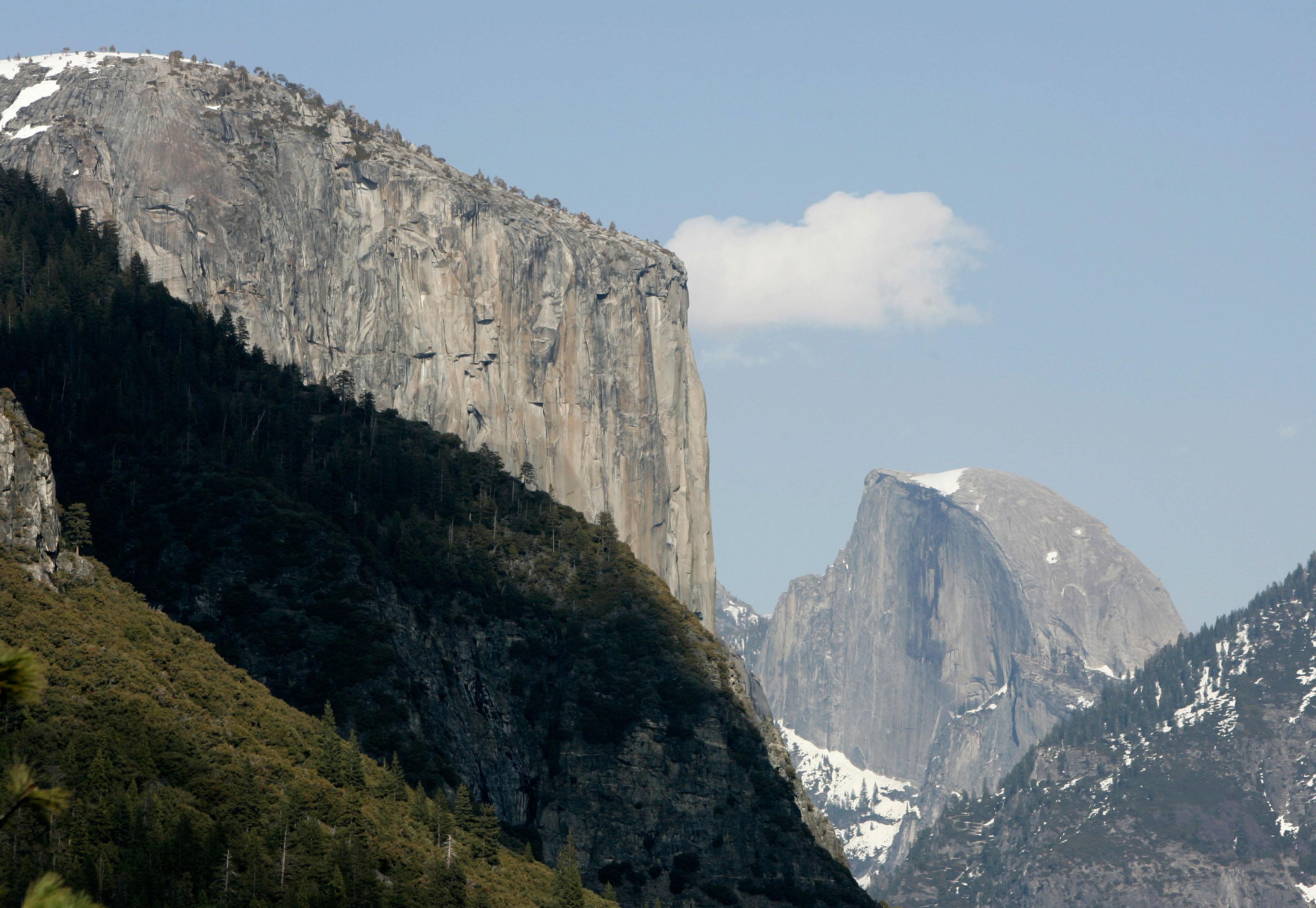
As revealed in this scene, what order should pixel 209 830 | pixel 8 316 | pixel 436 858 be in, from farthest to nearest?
pixel 8 316 < pixel 436 858 < pixel 209 830

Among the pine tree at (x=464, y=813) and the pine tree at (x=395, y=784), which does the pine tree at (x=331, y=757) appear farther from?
the pine tree at (x=464, y=813)

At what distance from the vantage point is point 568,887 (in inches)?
5389

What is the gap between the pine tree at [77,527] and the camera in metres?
144

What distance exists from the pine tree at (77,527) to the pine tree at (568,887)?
5129cm

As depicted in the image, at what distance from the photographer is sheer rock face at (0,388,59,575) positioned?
132375 millimetres

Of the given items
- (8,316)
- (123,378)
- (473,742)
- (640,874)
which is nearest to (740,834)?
(640,874)

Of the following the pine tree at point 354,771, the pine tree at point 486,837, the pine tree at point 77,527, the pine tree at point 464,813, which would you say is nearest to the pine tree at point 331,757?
the pine tree at point 354,771

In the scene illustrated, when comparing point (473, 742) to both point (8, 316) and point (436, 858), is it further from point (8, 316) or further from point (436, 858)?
point (8, 316)

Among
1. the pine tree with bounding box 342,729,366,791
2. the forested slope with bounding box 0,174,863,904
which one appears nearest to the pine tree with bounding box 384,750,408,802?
the pine tree with bounding box 342,729,366,791

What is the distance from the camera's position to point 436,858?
125188 millimetres

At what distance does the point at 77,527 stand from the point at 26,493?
8864 mm

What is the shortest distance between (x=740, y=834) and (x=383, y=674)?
44.2 metres

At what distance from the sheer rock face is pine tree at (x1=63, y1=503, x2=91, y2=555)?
2363 millimetres

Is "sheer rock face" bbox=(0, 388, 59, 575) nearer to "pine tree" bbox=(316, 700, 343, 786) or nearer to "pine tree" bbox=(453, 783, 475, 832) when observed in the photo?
"pine tree" bbox=(316, 700, 343, 786)
